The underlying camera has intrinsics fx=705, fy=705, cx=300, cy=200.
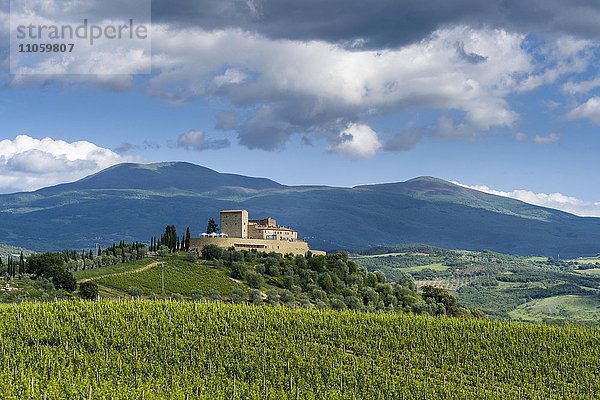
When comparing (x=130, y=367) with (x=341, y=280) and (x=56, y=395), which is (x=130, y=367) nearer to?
(x=56, y=395)

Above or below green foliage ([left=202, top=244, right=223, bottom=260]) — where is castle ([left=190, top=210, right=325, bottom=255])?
above

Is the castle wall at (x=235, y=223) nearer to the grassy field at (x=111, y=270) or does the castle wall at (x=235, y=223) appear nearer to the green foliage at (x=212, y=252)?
the green foliage at (x=212, y=252)

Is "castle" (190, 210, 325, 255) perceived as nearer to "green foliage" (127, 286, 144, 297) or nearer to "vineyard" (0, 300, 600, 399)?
"green foliage" (127, 286, 144, 297)

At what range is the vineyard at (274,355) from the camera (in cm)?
5669

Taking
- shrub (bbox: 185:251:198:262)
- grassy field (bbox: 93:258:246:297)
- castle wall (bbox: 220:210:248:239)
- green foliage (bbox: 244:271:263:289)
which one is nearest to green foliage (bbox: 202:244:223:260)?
shrub (bbox: 185:251:198:262)

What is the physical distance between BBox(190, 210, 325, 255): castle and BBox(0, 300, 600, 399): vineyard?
226ft

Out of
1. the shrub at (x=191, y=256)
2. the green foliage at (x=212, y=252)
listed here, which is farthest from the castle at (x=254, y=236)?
the shrub at (x=191, y=256)

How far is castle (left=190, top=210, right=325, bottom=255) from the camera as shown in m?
150

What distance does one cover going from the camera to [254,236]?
516 feet

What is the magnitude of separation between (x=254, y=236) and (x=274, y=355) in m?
93.0

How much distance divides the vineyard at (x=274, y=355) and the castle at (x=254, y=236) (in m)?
69.0

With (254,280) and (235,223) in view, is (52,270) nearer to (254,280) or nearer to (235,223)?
(254,280)

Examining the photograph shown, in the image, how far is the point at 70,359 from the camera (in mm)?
59844

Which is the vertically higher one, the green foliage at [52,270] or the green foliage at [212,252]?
the green foliage at [212,252]
